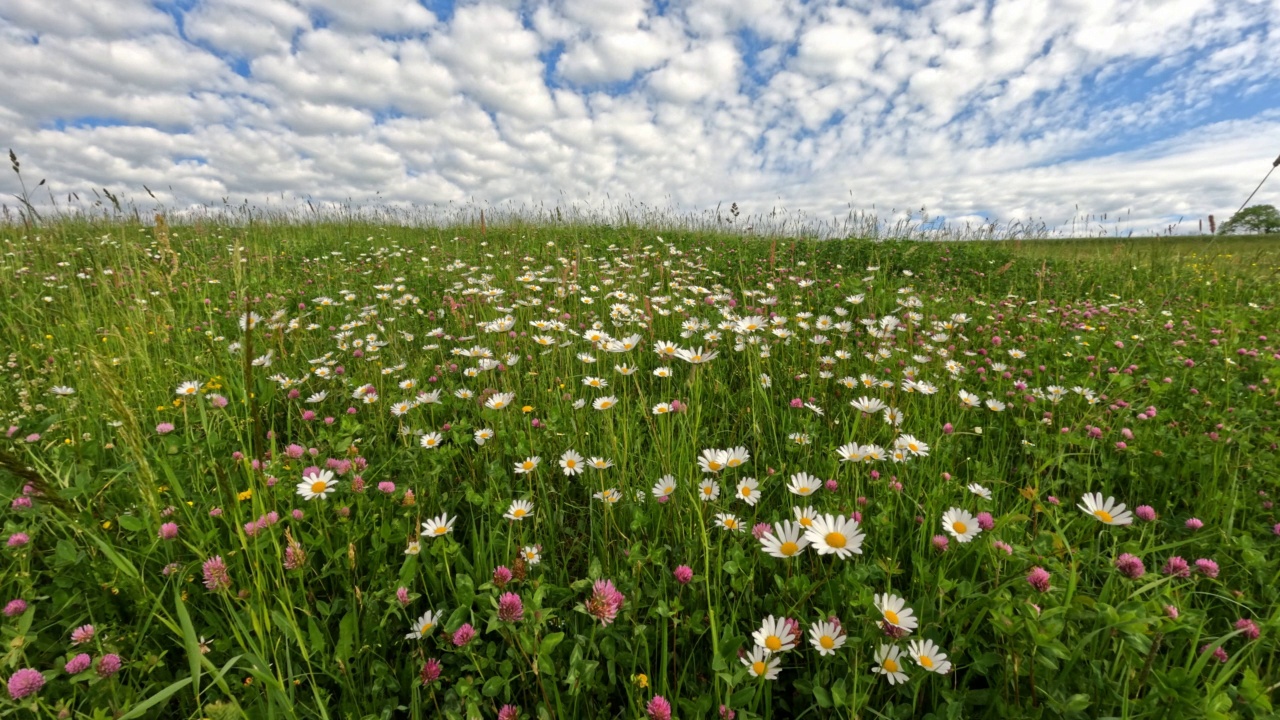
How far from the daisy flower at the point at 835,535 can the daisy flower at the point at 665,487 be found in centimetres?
48

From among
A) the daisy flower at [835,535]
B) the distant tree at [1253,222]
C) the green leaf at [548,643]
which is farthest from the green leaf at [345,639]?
the distant tree at [1253,222]

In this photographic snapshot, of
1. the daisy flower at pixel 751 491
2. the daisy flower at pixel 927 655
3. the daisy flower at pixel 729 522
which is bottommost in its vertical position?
the daisy flower at pixel 927 655

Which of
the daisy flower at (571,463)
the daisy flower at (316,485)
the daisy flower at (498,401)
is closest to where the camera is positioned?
the daisy flower at (316,485)

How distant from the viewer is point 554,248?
682 centimetres

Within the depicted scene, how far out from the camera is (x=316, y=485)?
1.69 m

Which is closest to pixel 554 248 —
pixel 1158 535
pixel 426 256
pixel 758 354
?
pixel 426 256

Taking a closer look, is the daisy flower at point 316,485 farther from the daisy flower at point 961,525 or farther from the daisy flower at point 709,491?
the daisy flower at point 961,525

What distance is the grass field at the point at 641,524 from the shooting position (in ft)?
3.77

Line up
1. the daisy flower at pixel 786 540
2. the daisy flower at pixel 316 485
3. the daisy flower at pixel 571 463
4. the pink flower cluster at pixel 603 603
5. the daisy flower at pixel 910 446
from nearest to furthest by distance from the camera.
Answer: the pink flower cluster at pixel 603 603, the daisy flower at pixel 786 540, the daisy flower at pixel 316 485, the daisy flower at pixel 910 446, the daisy flower at pixel 571 463

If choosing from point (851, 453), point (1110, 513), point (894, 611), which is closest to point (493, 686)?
point (894, 611)

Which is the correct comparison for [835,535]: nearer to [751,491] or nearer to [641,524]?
[751,491]

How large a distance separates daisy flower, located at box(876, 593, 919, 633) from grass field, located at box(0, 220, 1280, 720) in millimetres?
11

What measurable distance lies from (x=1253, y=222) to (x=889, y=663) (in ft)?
51.3

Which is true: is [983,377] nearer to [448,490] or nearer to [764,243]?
[448,490]
